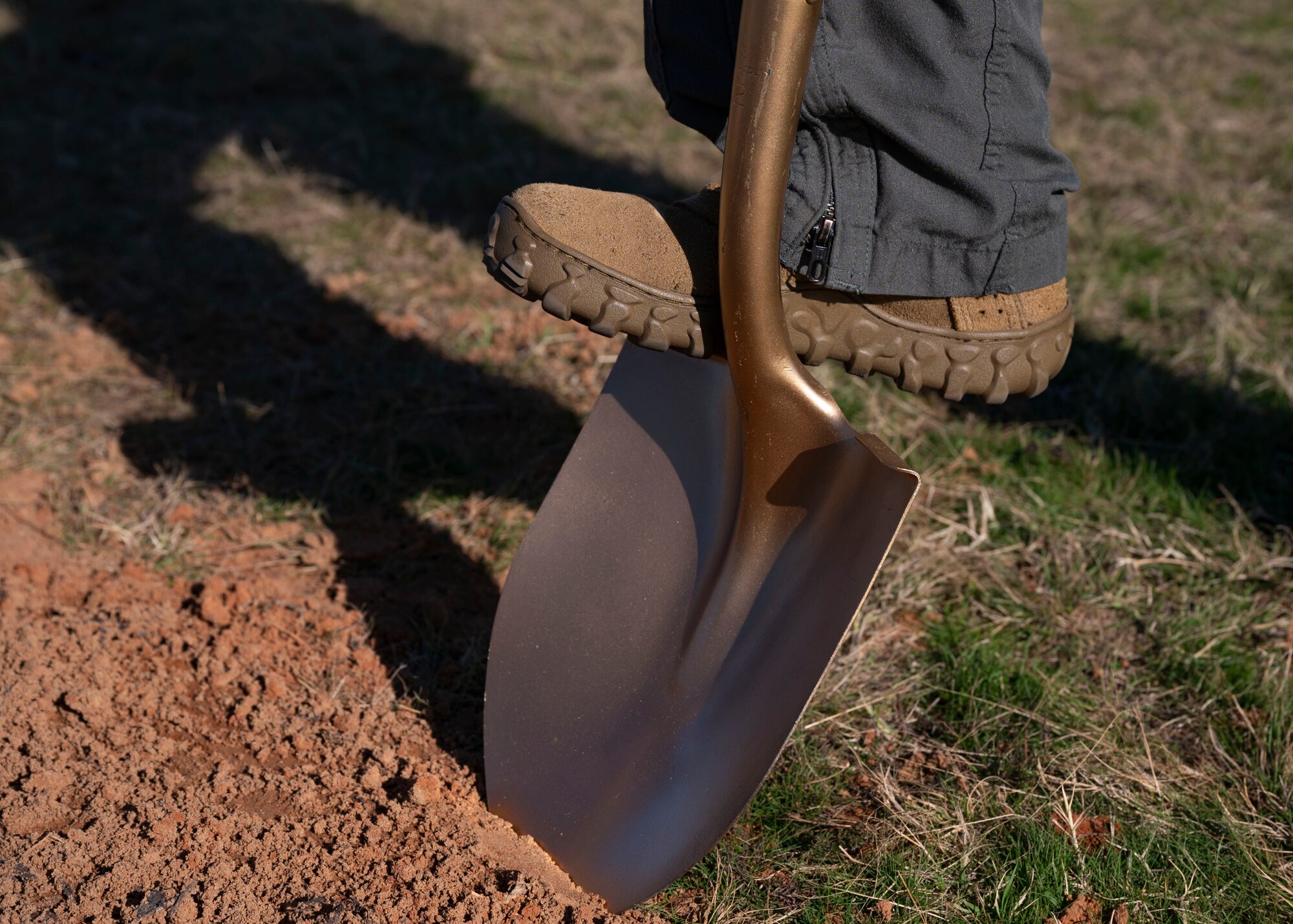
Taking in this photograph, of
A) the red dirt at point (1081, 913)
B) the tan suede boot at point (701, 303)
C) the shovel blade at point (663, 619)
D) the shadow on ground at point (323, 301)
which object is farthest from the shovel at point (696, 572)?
the red dirt at point (1081, 913)

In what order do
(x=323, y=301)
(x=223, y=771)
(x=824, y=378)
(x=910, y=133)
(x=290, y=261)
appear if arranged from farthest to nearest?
(x=290, y=261) < (x=323, y=301) < (x=824, y=378) < (x=223, y=771) < (x=910, y=133)

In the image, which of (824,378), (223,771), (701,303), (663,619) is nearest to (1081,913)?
(663,619)

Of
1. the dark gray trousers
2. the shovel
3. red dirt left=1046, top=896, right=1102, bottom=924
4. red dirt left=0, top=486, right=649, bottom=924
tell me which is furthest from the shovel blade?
red dirt left=1046, top=896, right=1102, bottom=924

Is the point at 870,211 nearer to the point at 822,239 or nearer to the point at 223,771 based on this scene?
the point at 822,239

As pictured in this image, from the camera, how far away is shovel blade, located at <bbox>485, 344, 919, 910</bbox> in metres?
1.29

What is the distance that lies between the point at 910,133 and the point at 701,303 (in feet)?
1.09

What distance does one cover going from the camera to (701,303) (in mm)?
1446

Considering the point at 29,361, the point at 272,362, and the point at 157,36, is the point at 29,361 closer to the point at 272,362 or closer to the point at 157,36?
the point at 272,362

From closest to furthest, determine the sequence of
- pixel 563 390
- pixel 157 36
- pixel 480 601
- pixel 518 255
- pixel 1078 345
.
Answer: pixel 518 255, pixel 480 601, pixel 563 390, pixel 1078 345, pixel 157 36

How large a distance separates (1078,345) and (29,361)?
95.5 inches

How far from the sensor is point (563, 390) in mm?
2473

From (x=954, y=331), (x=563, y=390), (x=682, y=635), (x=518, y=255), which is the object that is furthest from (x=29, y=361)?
(x=954, y=331)

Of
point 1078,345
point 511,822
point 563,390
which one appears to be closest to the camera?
point 511,822

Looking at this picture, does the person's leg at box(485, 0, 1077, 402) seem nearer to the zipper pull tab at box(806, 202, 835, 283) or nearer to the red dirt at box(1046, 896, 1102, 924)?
the zipper pull tab at box(806, 202, 835, 283)
